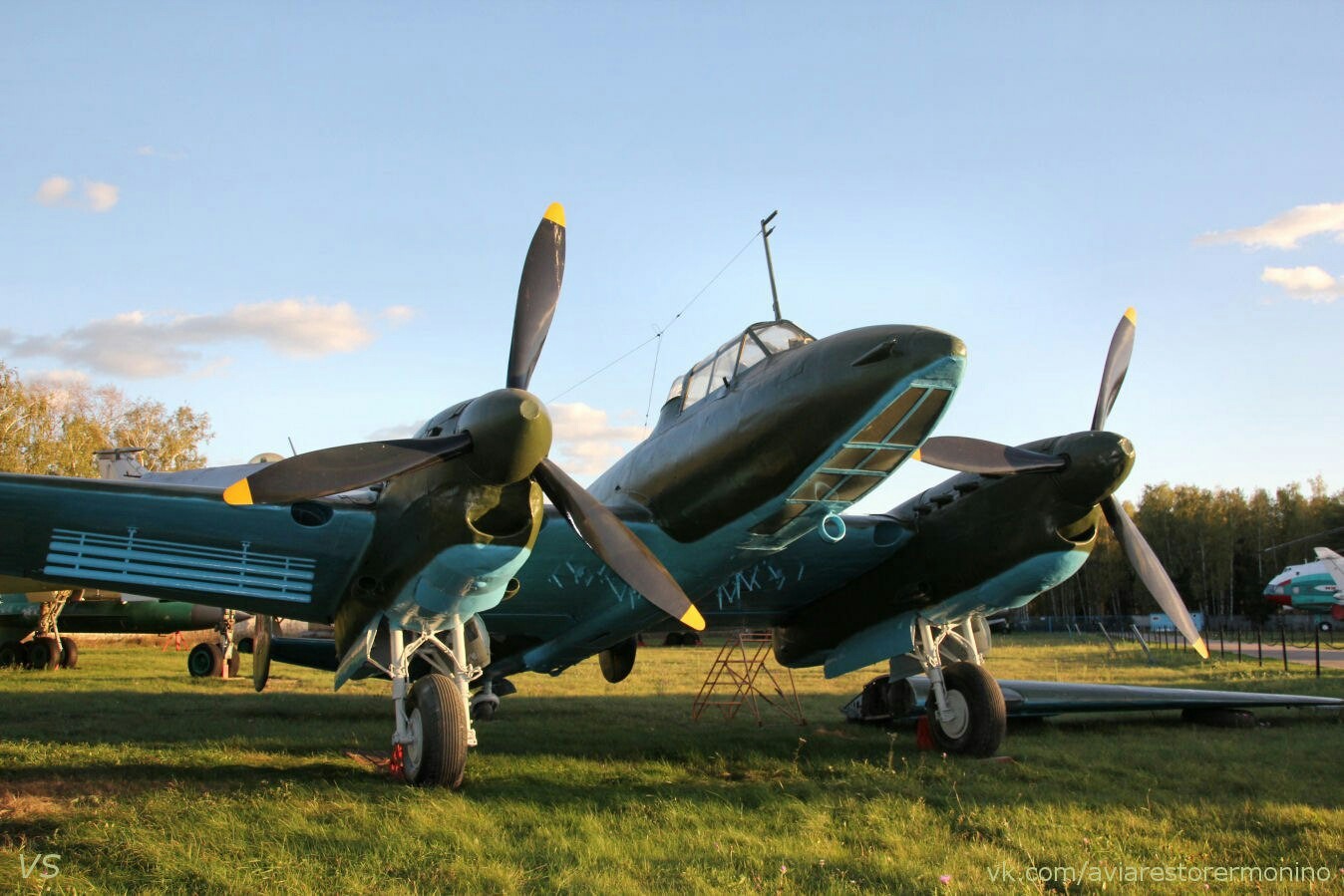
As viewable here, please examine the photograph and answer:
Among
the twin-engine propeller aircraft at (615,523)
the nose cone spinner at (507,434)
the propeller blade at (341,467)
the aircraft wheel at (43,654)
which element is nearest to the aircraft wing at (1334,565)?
the twin-engine propeller aircraft at (615,523)

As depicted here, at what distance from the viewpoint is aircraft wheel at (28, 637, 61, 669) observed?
83.8 feet

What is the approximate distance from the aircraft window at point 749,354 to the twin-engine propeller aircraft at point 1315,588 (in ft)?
176

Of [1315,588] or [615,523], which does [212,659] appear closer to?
[615,523]

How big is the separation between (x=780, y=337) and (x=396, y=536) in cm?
411

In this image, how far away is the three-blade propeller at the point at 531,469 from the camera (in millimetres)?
6781

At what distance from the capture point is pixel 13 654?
26.0 metres

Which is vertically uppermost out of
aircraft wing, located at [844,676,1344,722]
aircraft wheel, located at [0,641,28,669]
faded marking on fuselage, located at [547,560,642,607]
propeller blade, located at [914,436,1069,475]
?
propeller blade, located at [914,436,1069,475]

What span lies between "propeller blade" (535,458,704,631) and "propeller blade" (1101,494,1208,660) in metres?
5.23

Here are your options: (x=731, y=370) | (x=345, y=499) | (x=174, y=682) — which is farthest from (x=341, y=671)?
(x=174, y=682)

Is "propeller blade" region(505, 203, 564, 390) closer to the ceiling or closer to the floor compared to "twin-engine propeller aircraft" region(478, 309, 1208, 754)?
closer to the ceiling

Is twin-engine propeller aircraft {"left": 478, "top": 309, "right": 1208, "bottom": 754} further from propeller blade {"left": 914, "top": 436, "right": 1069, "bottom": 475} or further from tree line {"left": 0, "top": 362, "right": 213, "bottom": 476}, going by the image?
tree line {"left": 0, "top": 362, "right": 213, "bottom": 476}

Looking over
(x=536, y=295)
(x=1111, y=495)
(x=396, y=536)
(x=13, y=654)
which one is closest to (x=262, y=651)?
(x=396, y=536)

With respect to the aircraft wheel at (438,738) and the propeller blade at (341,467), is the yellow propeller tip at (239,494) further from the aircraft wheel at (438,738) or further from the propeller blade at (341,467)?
the aircraft wheel at (438,738)


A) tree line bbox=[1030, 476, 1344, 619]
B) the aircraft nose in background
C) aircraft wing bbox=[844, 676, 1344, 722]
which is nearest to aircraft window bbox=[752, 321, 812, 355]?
aircraft wing bbox=[844, 676, 1344, 722]
